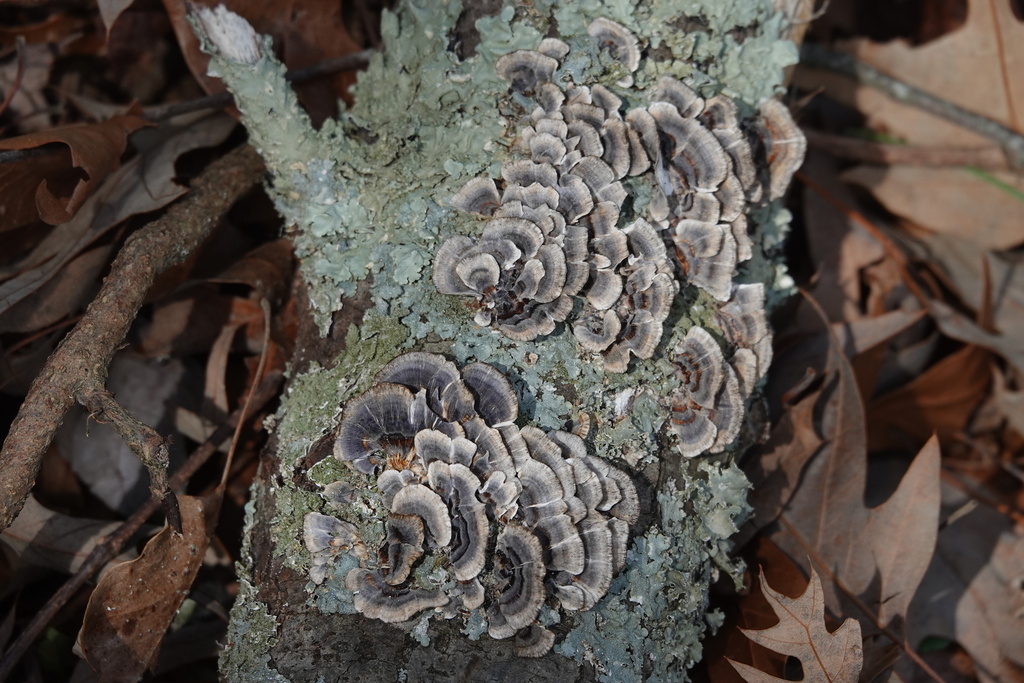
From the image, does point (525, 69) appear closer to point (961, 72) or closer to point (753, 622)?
→ point (753, 622)

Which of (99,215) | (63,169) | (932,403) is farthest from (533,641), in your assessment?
(932,403)

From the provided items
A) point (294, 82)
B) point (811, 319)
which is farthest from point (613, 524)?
point (294, 82)

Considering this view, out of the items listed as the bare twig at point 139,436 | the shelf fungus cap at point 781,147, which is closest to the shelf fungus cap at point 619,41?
the shelf fungus cap at point 781,147

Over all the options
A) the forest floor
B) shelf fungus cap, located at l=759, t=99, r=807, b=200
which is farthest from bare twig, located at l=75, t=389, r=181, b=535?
shelf fungus cap, located at l=759, t=99, r=807, b=200

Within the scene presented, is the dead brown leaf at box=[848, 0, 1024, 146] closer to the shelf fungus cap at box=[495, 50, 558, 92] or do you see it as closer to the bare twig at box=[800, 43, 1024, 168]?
the bare twig at box=[800, 43, 1024, 168]

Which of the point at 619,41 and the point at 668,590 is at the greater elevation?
the point at 619,41

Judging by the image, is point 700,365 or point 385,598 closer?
point 385,598
